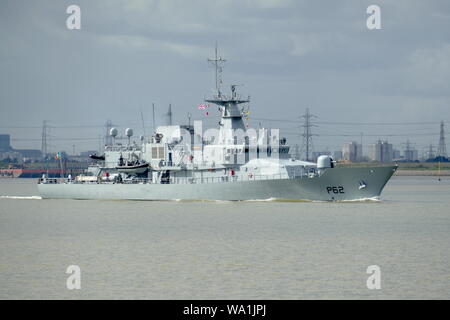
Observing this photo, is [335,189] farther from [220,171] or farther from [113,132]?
[113,132]

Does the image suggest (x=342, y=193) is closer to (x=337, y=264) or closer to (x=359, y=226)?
(x=359, y=226)

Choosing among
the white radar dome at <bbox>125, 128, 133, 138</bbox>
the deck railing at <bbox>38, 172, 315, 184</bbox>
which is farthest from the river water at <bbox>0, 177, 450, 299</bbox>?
the white radar dome at <bbox>125, 128, 133, 138</bbox>

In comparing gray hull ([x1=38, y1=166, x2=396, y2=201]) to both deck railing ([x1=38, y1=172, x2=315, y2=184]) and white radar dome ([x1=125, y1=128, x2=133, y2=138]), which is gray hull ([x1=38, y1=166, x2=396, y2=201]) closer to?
deck railing ([x1=38, y1=172, x2=315, y2=184])

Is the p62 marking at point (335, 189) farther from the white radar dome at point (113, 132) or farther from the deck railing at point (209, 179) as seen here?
the white radar dome at point (113, 132)

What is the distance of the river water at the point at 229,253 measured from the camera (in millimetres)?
25609

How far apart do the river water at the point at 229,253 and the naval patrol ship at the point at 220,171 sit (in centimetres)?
185

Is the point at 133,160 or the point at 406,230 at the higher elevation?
the point at 133,160

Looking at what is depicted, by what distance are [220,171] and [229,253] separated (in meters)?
27.3

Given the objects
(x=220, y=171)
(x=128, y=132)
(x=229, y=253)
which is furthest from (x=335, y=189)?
(x=128, y=132)

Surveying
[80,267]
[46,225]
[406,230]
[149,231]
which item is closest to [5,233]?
[46,225]

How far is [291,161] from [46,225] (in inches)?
848

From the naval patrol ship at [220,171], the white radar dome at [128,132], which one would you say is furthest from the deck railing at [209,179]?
the white radar dome at [128,132]

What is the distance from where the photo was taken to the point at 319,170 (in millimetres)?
57750
